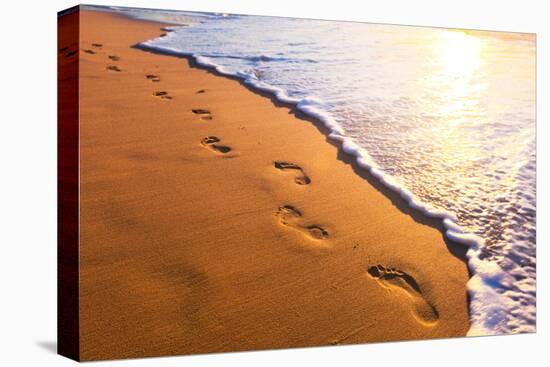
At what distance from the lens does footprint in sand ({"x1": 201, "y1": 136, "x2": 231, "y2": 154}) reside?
423 centimetres

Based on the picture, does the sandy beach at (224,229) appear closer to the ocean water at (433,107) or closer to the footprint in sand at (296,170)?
the footprint in sand at (296,170)

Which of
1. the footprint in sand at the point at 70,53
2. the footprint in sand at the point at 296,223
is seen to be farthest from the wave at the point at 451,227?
the footprint in sand at the point at 70,53

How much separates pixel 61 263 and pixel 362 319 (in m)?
1.42

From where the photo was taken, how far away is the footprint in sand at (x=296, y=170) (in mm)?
4305

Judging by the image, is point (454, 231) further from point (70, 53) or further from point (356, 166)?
point (70, 53)

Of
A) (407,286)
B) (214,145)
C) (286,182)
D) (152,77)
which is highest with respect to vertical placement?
(152,77)

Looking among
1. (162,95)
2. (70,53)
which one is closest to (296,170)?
(162,95)

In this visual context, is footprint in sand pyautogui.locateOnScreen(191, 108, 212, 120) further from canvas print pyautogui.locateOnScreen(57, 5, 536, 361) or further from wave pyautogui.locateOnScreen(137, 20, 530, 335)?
wave pyautogui.locateOnScreen(137, 20, 530, 335)

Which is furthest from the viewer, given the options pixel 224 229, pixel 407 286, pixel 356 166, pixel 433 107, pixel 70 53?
pixel 433 107

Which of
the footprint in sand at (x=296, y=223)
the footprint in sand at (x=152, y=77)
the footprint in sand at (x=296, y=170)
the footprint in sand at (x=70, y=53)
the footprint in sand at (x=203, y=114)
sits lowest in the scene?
the footprint in sand at (x=296, y=223)

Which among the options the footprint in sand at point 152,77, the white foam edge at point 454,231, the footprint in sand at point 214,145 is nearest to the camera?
the footprint in sand at point 152,77

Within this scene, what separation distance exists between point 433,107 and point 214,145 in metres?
1.18

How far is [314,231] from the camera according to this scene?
423cm

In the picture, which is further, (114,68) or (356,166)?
(356,166)
